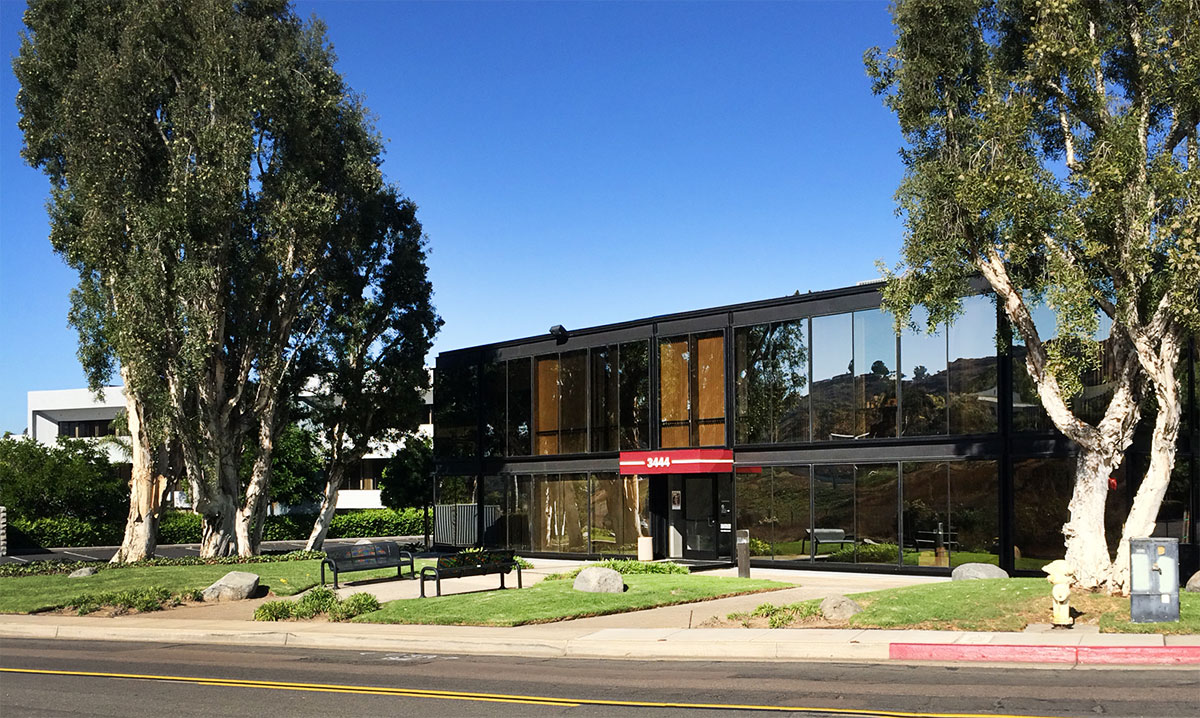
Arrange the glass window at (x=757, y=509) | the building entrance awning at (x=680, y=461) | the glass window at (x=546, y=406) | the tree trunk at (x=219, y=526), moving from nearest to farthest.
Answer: the glass window at (x=757, y=509), the building entrance awning at (x=680, y=461), the tree trunk at (x=219, y=526), the glass window at (x=546, y=406)

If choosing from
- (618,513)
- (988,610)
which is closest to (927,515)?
(988,610)

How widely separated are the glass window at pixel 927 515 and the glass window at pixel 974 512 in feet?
0.50

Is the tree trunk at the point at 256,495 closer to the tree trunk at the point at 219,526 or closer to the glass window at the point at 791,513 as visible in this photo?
the tree trunk at the point at 219,526

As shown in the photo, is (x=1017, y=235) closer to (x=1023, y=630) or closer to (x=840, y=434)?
(x=1023, y=630)

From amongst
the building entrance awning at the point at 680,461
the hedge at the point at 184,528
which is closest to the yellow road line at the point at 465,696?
Result: the building entrance awning at the point at 680,461

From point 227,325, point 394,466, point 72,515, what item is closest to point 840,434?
point 227,325

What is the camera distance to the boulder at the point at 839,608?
17.0 meters

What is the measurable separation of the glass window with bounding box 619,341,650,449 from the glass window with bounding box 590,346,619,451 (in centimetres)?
32

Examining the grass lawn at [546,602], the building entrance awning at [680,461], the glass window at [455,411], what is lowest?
the grass lawn at [546,602]

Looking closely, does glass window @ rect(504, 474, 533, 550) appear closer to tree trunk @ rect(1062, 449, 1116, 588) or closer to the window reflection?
the window reflection

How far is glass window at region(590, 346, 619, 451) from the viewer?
1353 inches

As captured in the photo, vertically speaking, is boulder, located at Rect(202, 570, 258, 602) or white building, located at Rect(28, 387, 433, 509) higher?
white building, located at Rect(28, 387, 433, 509)

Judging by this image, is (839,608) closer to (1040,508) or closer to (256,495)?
(1040,508)

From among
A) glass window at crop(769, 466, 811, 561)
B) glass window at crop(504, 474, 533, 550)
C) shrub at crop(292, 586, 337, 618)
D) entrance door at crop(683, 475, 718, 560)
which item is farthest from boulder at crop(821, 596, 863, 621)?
glass window at crop(504, 474, 533, 550)
